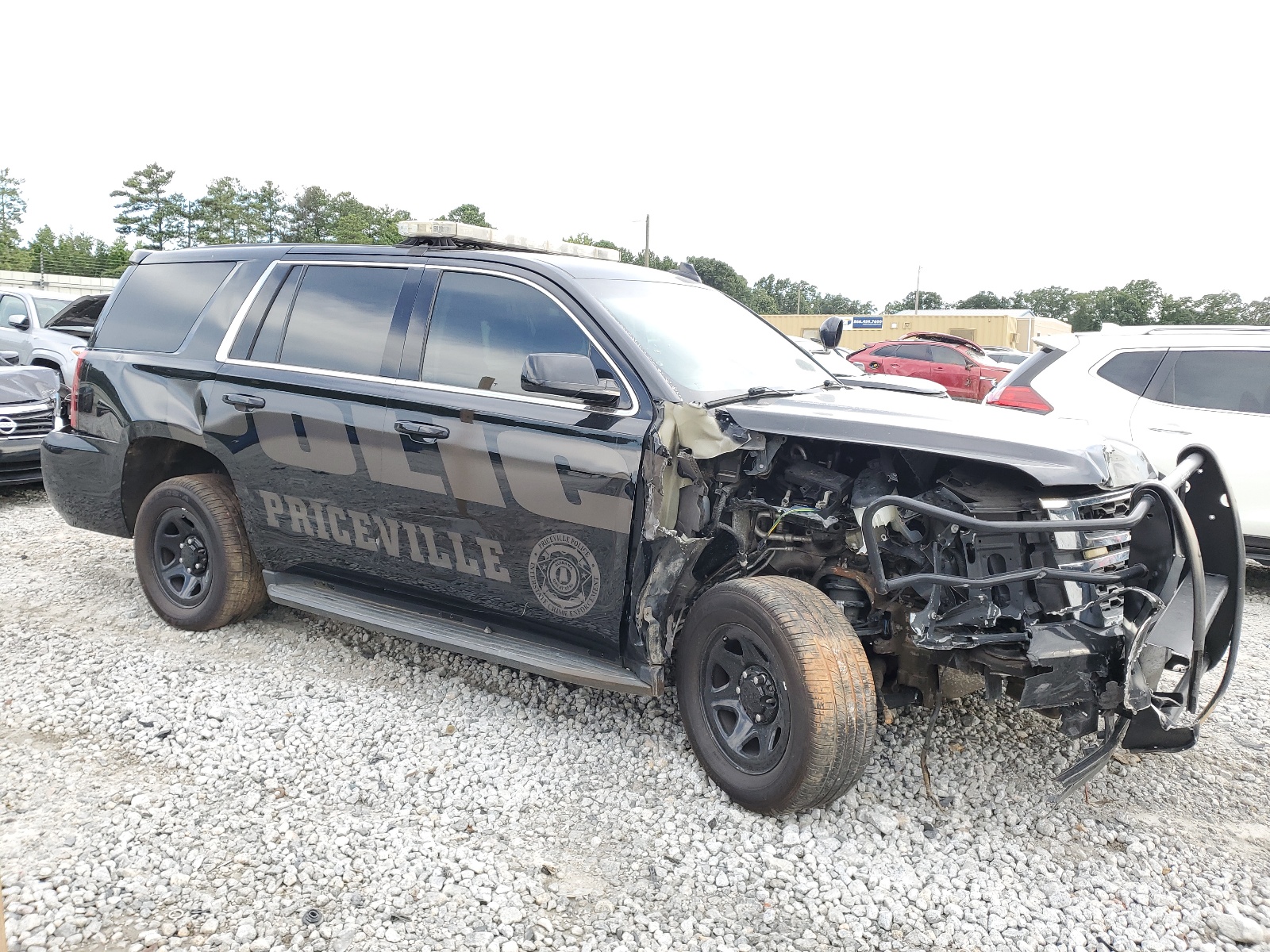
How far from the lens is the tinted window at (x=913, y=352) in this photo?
20.7 meters

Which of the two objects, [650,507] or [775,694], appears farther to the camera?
[650,507]

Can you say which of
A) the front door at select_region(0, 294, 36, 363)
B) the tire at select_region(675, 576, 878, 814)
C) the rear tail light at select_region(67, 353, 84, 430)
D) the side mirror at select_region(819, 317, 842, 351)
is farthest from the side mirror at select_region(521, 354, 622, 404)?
the front door at select_region(0, 294, 36, 363)

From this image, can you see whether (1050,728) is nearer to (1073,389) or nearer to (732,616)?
(732,616)

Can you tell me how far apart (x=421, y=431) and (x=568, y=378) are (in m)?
0.80

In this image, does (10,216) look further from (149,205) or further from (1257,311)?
(1257,311)

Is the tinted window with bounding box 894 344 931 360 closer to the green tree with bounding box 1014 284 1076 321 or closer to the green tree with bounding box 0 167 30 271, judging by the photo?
the green tree with bounding box 0 167 30 271

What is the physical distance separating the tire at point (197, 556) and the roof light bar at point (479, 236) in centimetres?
162

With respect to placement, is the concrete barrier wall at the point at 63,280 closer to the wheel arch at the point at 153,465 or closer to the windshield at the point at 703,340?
the wheel arch at the point at 153,465

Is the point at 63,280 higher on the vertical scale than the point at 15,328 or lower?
higher

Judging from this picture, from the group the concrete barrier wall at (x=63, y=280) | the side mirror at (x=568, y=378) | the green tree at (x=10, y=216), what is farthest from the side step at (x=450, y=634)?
the green tree at (x=10, y=216)

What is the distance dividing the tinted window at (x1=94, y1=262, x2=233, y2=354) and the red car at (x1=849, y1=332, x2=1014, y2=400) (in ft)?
54.1

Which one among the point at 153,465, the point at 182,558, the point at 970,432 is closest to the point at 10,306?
the point at 153,465

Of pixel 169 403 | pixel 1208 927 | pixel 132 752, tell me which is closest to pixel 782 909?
pixel 1208 927

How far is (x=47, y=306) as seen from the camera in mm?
A: 11578
